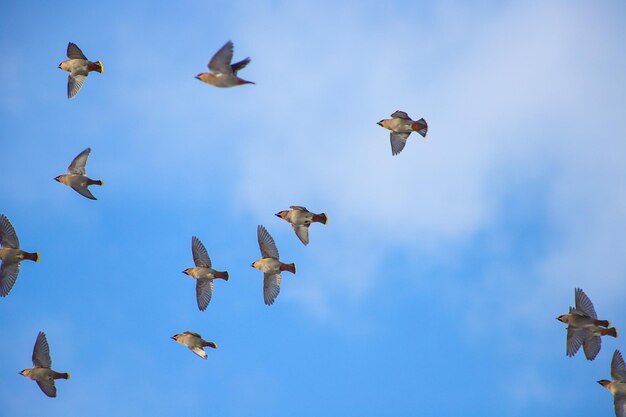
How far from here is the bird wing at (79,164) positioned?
20.6m

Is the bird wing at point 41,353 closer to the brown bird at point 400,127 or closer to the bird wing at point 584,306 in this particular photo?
the brown bird at point 400,127

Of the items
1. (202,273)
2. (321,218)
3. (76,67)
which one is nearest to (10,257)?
(202,273)

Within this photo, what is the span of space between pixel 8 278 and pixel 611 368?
1193 cm

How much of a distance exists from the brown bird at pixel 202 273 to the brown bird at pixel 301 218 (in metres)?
1.73

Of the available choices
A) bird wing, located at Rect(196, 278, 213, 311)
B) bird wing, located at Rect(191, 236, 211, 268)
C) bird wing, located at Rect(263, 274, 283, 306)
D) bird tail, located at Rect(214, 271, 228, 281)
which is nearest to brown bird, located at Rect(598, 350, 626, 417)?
bird wing, located at Rect(263, 274, 283, 306)

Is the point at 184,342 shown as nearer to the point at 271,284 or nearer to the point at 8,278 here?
the point at 271,284

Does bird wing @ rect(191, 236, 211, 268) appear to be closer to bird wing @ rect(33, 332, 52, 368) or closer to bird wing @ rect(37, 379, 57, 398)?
bird wing @ rect(33, 332, 52, 368)

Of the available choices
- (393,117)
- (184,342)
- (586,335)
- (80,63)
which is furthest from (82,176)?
(586,335)

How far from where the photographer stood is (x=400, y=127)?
20.0 m

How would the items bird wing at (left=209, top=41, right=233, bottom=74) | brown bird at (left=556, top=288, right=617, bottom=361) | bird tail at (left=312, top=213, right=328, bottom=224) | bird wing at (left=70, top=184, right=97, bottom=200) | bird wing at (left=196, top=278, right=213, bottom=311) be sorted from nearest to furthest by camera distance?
bird wing at (left=209, top=41, right=233, bottom=74) < brown bird at (left=556, top=288, right=617, bottom=361) < bird wing at (left=70, top=184, right=97, bottom=200) < bird tail at (left=312, top=213, right=328, bottom=224) < bird wing at (left=196, top=278, right=213, bottom=311)

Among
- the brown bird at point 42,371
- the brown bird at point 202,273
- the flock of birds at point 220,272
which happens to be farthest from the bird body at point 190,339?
the brown bird at point 42,371

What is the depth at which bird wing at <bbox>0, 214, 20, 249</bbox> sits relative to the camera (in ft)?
66.0

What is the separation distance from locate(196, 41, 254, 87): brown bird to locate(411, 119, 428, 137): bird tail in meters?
3.58

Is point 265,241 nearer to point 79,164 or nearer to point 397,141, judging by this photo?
point 397,141
